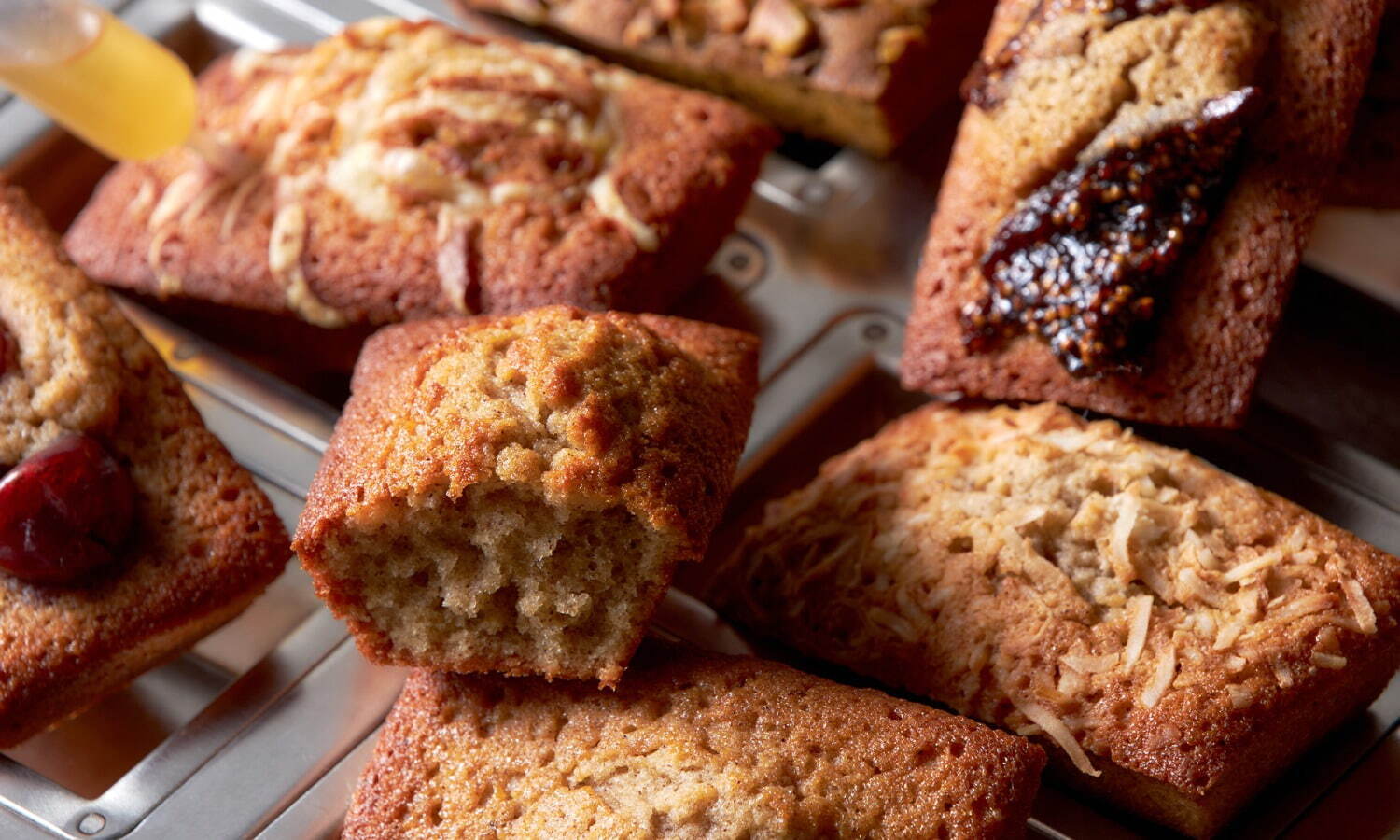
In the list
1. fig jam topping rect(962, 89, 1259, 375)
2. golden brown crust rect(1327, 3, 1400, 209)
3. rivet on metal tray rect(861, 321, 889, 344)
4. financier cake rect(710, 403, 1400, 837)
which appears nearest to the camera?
financier cake rect(710, 403, 1400, 837)

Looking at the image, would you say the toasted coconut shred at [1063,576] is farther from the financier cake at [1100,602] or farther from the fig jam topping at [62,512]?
the fig jam topping at [62,512]

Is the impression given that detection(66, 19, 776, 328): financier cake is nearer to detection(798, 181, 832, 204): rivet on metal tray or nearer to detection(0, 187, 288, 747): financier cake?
detection(798, 181, 832, 204): rivet on metal tray

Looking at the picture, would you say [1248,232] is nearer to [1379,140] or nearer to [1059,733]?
[1379,140]

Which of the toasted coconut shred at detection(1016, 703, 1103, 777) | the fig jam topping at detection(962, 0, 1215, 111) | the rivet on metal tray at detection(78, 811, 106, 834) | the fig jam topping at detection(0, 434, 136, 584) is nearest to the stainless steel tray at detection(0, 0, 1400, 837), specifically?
the rivet on metal tray at detection(78, 811, 106, 834)

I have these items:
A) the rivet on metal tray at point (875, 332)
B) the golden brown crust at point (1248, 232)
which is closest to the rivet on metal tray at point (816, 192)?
the rivet on metal tray at point (875, 332)

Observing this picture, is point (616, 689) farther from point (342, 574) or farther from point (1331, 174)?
point (1331, 174)

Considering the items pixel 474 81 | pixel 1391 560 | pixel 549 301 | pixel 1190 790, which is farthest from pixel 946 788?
pixel 474 81

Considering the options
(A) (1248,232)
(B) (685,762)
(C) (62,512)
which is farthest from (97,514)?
(A) (1248,232)
